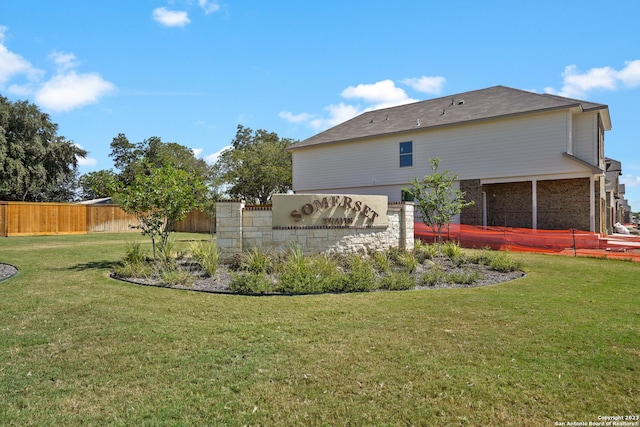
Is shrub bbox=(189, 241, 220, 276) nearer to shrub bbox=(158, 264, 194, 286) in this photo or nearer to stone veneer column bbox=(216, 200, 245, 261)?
stone veneer column bbox=(216, 200, 245, 261)

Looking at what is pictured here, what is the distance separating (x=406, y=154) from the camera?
72.9ft

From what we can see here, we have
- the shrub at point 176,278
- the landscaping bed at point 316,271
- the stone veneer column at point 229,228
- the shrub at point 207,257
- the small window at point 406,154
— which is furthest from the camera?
the small window at point 406,154

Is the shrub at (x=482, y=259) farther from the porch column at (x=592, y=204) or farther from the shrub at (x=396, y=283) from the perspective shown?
the porch column at (x=592, y=204)

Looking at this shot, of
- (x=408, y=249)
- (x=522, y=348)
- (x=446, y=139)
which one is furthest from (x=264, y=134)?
(x=522, y=348)

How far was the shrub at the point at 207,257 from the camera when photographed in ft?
31.3

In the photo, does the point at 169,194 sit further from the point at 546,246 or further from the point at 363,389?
the point at 546,246

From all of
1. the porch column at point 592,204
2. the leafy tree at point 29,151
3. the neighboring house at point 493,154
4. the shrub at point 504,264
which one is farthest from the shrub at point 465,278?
the leafy tree at point 29,151

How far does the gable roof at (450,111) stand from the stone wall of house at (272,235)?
10974 millimetres

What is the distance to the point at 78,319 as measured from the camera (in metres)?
5.77

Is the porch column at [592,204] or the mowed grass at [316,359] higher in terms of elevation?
the porch column at [592,204]

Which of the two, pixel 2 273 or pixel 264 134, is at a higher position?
pixel 264 134

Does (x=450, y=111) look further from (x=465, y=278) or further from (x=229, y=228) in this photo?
(x=229, y=228)

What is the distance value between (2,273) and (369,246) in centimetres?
949

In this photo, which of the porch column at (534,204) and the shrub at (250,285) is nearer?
the shrub at (250,285)
